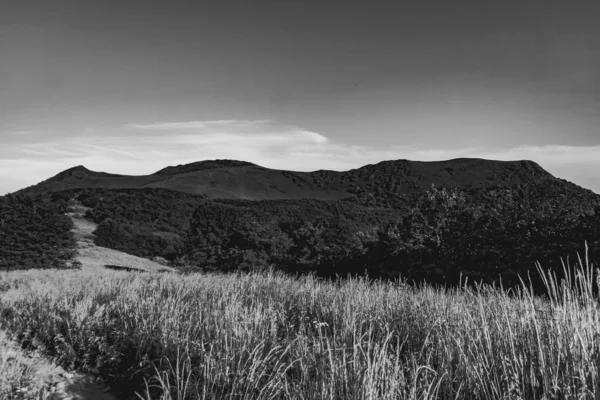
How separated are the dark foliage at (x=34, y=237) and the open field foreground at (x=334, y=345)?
79.7ft

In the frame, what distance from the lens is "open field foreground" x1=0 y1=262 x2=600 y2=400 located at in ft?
8.53

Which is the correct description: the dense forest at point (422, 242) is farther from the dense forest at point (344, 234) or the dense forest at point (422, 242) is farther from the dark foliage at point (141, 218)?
the dark foliage at point (141, 218)

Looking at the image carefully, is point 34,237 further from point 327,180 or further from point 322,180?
point 327,180

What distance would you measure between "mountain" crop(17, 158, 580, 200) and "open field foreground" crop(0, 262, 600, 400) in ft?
219

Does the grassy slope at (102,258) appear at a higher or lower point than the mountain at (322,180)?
lower

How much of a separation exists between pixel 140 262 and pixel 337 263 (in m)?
21.4

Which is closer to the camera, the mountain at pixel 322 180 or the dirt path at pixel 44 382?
the dirt path at pixel 44 382

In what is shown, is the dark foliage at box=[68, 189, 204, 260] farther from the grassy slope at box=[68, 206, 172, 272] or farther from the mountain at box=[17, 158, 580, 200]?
the mountain at box=[17, 158, 580, 200]

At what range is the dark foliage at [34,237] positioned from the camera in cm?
2895

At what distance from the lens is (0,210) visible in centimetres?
3212

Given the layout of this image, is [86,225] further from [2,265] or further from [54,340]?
[54,340]

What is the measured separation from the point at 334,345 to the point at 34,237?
33229 millimetres

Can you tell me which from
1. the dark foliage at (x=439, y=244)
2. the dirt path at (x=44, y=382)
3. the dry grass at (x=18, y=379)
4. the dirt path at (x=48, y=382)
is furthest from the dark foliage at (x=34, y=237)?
the dry grass at (x=18, y=379)

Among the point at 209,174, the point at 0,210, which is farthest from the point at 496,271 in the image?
the point at 209,174
